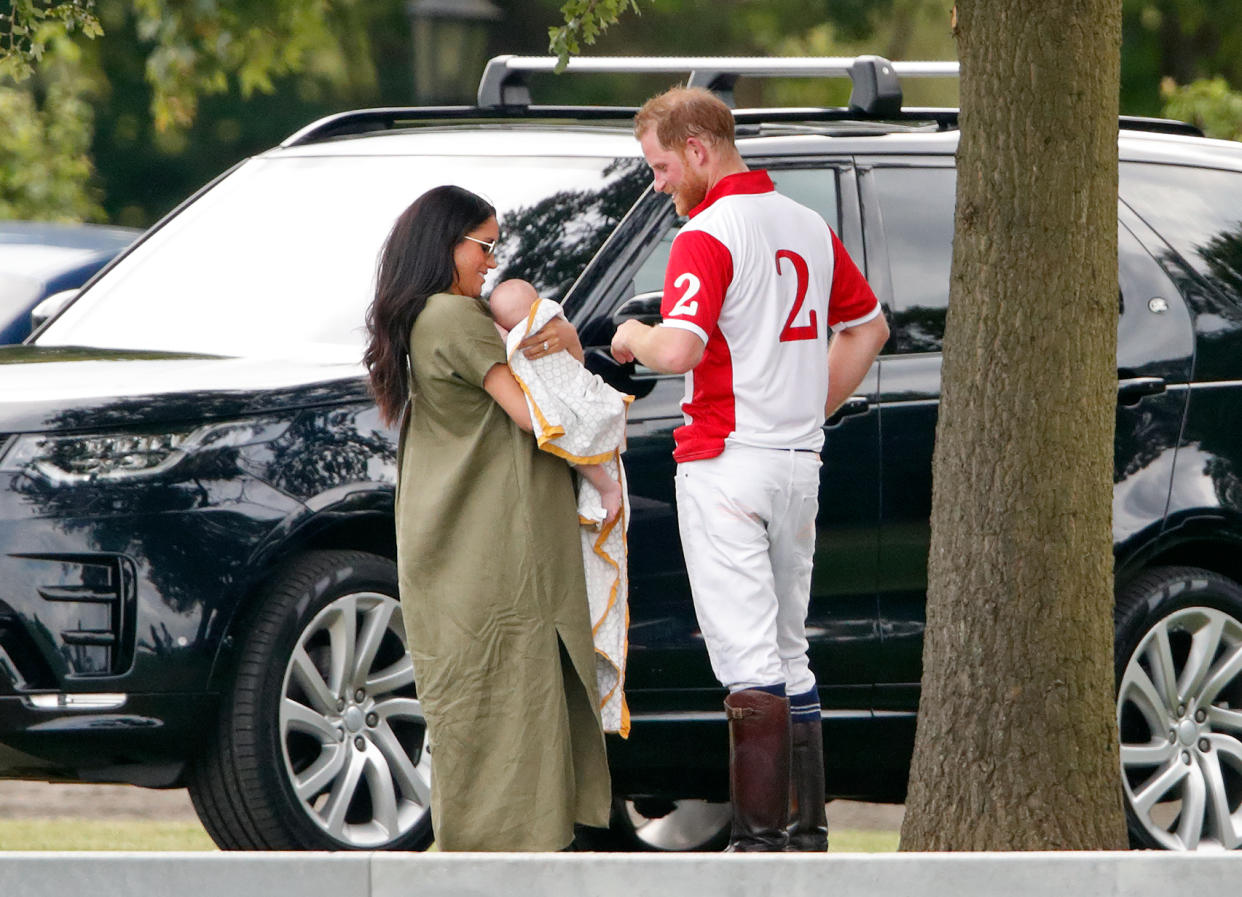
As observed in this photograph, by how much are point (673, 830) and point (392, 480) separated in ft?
6.25

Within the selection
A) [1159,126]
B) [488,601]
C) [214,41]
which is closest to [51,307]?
[488,601]

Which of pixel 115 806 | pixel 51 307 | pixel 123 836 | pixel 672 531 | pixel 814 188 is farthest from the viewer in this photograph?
pixel 115 806

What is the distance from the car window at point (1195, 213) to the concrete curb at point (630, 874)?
9.57 ft

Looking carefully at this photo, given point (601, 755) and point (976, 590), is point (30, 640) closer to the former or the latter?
point (601, 755)

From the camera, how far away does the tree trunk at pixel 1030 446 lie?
499cm

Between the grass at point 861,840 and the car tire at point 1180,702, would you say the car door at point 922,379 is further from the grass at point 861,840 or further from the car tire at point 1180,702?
the grass at point 861,840

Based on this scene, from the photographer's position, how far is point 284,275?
250 inches

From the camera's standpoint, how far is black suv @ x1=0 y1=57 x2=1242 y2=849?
536 centimetres

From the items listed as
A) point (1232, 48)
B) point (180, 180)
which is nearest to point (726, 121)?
point (1232, 48)

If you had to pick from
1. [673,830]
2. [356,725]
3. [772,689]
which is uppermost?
[772,689]

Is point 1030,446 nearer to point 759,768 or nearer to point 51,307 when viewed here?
point 759,768

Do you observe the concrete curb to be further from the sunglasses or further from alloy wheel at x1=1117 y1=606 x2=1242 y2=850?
alloy wheel at x1=1117 y1=606 x2=1242 y2=850

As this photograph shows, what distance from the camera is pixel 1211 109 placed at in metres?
13.8

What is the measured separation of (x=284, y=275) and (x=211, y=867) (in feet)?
8.57
